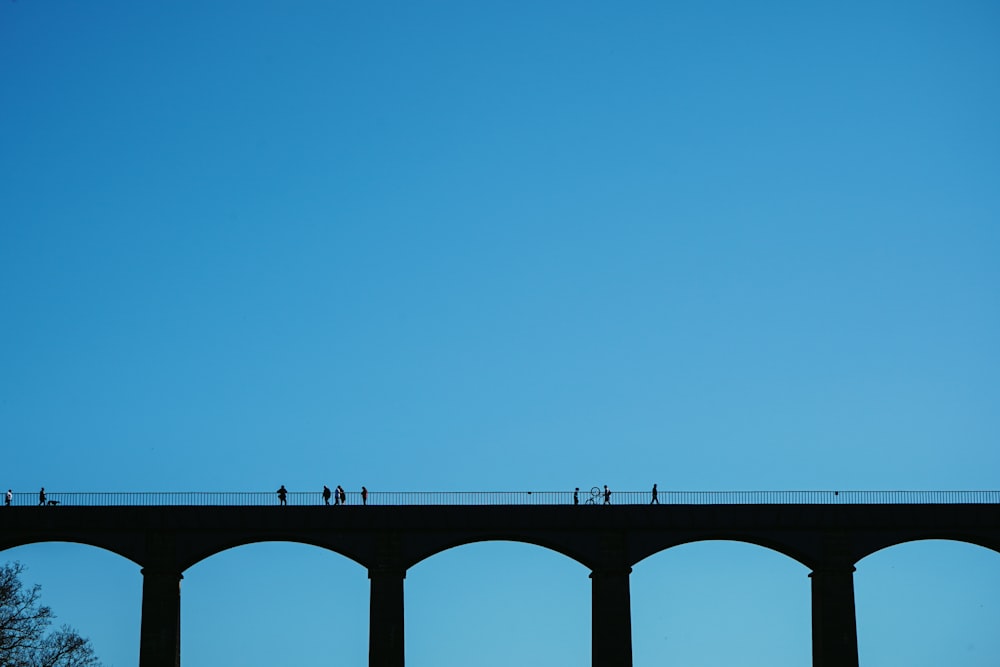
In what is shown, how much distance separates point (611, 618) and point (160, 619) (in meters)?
20.2

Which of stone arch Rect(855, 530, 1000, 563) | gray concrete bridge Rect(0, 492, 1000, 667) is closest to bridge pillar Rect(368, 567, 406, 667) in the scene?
gray concrete bridge Rect(0, 492, 1000, 667)

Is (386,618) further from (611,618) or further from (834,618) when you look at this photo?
(834,618)

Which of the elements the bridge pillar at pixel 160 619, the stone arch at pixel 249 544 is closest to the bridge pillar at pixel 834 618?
the stone arch at pixel 249 544

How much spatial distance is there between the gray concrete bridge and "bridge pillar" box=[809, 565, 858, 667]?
46 mm

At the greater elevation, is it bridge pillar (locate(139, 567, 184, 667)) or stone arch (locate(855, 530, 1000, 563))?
Answer: stone arch (locate(855, 530, 1000, 563))

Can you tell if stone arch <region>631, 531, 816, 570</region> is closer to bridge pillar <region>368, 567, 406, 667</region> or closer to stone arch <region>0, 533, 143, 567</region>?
bridge pillar <region>368, 567, 406, 667</region>

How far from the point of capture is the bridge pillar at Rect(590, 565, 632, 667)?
10756 cm

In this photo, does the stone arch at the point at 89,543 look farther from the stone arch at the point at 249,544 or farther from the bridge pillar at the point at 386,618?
the bridge pillar at the point at 386,618

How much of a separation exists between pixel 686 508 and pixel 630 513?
2.63 meters

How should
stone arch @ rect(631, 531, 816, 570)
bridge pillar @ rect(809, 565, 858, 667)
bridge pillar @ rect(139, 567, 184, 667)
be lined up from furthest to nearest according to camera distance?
stone arch @ rect(631, 531, 816, 570) → bridge pillar @ rect(809, 565, 858, 667) → bridge pillar @ rect(139, 567, 184, 667)

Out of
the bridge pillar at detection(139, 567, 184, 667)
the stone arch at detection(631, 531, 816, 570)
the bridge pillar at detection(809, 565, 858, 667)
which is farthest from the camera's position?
the stone arch at detection(631, 531, 816, 570)

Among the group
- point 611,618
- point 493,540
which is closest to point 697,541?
point 611,618

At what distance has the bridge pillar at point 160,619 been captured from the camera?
107 metres

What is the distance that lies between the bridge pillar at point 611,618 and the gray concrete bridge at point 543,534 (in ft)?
0.15
